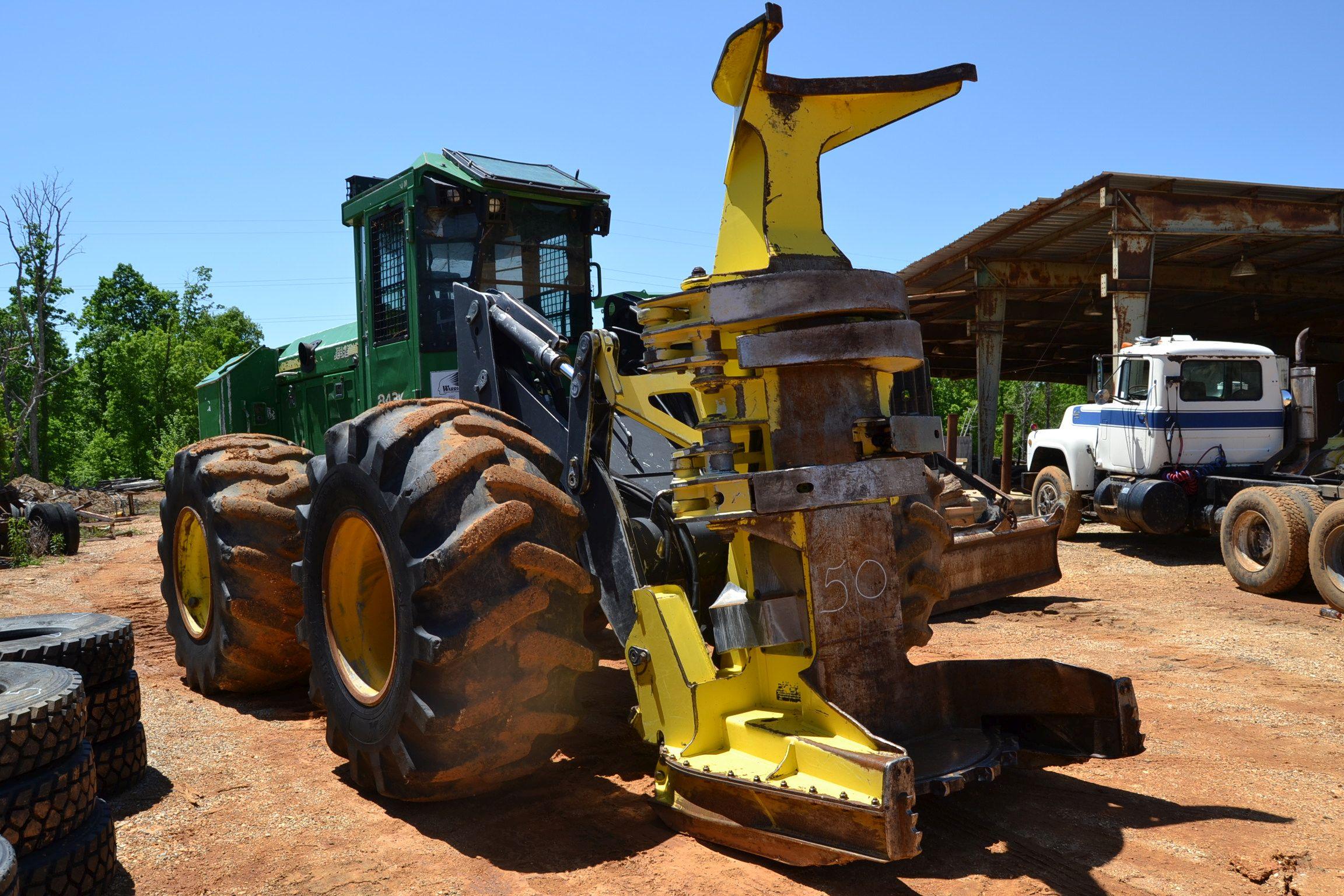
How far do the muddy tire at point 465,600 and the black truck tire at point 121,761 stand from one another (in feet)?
3.27

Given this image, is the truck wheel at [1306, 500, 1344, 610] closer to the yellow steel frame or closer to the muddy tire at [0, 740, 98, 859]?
the yellow steel frame

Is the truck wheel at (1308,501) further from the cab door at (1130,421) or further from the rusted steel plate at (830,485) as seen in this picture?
the rusted steel plate at (830,485)

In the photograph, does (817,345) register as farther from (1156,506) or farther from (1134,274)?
(1134,274)

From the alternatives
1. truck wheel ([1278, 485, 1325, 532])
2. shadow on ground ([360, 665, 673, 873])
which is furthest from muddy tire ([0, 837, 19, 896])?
truck wheel ([1278, 485, 1325, 532])

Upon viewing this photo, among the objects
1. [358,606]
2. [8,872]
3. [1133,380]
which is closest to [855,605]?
[358,606]

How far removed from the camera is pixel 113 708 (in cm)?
423

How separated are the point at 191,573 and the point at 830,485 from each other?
465 cm

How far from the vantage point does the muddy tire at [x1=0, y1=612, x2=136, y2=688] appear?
13.7 feet

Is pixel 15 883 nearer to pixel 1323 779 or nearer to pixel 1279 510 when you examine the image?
pixel 1323 779

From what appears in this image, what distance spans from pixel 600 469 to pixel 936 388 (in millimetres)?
47173

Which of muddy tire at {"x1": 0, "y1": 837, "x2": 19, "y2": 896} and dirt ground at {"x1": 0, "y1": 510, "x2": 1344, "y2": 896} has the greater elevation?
muddy tire at {"x1": 0, "y1": 837, "x2": 19, "y2": 896}

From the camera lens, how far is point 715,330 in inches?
136

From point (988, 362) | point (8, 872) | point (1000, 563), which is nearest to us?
point (8, 872)

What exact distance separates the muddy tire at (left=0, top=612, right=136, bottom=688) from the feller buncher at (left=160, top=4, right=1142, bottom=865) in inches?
32.5
